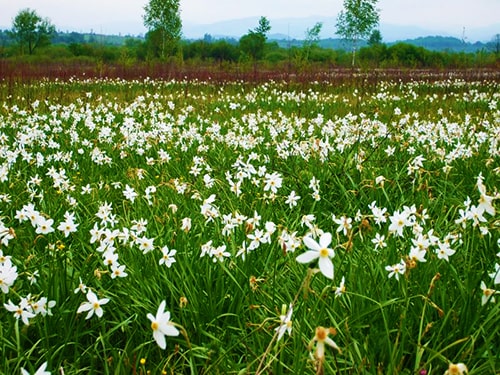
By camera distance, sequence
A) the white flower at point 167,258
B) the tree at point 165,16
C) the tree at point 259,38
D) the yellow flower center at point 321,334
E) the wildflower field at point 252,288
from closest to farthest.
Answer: the yellow flower center at point 321,334 → the wildflower field at point 252,288 → the white flower at point 167,258 → the tree at point 165,16 → the tree at point 259,38

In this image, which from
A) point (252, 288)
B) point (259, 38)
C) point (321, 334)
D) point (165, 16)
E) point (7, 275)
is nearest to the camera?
point (321, 334)

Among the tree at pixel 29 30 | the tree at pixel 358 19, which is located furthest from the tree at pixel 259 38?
the tree at pixel 29 30

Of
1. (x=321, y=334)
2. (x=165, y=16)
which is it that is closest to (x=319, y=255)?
(x=321, y=334)

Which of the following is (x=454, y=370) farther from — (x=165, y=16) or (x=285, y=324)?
(x=165, y=16)

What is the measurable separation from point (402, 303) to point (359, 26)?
164 feet

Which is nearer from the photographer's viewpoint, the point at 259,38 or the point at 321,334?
the point at 321,334

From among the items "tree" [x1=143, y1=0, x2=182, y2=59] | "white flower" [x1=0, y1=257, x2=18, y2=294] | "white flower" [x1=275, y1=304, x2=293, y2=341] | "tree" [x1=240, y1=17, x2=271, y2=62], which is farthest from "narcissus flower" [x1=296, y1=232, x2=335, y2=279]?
"tree" [x1=240, y1=17, x2=271, y2=62]

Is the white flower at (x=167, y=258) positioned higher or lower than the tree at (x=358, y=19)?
lower

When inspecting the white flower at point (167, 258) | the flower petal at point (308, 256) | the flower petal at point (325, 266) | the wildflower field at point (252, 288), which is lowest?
the wildflower field at point (252, 288)

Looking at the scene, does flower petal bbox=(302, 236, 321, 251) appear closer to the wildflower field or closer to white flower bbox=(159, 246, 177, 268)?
the wildflower field

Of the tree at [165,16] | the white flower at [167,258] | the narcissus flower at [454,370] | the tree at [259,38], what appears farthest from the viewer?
the tree at [259,38]

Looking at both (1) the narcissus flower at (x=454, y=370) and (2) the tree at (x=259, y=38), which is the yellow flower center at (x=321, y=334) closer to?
(1) the narcissus flower at (x=454, y=370)

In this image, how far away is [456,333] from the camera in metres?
2.16

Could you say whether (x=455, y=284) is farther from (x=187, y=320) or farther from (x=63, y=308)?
(x=63, y=308)
